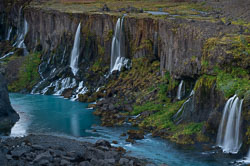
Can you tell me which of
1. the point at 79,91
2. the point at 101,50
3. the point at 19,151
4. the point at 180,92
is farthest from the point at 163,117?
the point at 101,50

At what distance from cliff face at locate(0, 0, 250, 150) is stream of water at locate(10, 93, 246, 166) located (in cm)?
173

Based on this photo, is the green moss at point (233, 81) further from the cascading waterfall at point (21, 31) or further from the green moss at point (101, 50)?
the cascading waterfall at point (21, 31)

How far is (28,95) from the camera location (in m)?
59.3

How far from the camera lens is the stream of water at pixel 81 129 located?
3591cm

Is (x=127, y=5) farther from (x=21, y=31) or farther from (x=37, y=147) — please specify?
(x=37, y=147)

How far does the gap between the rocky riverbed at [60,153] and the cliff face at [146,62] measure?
6.73 m

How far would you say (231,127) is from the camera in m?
36.8

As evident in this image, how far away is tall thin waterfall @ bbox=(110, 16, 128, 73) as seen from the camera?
5756 cm

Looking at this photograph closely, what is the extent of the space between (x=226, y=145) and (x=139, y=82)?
16.8 metres

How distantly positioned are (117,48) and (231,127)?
23.6m

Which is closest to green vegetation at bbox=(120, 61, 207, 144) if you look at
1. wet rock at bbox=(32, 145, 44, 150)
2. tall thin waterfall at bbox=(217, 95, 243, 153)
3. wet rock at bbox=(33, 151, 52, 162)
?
tall thin waterfall at bbox=(217, 95, 243, 153)

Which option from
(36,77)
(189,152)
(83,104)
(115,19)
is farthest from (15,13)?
(189,152)

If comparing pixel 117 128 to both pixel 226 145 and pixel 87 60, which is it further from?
pixel 87 60

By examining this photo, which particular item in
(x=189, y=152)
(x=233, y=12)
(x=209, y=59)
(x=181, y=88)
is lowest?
(x=189, y=152)
